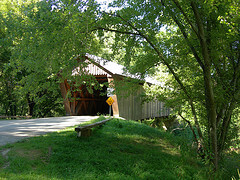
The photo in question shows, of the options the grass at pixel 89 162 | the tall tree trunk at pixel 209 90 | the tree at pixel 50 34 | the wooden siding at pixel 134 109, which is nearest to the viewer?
the grass at pixel 89 162

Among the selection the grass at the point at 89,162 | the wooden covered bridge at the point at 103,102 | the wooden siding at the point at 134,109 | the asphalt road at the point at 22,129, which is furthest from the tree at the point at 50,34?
the wooden siding at the point at 134,109

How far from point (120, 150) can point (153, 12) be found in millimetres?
4075

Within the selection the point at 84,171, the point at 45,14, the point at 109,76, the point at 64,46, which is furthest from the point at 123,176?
the point at 109,76

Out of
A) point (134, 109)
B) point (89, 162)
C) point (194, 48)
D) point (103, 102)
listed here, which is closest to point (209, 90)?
point (194, 48)

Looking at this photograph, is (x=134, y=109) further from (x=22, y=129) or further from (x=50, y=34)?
(x=50, y=34)

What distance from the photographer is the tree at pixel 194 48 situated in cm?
586

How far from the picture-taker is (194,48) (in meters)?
6.55

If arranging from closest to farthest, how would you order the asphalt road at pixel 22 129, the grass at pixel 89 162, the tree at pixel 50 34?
the grass at pixel 89 162 → the tree at pixel 50 34 → the asphalt road at pixel 22 129

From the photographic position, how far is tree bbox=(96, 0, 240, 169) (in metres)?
5.86

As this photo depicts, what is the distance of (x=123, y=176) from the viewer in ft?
14.3

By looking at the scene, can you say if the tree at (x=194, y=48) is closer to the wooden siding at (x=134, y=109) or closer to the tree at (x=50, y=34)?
the tree at (x=50, y=34)

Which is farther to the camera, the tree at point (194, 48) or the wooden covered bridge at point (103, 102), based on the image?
the wooden covered bridge at point (103, 102)

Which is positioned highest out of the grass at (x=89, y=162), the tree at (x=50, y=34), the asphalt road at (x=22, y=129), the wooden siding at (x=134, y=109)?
the tree at (x=50, y=34)

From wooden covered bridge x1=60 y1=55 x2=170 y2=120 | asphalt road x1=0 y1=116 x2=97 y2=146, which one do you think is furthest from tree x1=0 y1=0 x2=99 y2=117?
wooden covered bridge x1=60 y1=55 x2=170 y2=120
